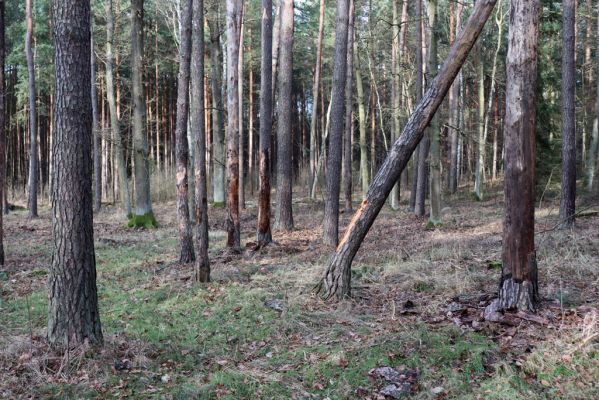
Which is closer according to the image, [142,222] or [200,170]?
[200,170]

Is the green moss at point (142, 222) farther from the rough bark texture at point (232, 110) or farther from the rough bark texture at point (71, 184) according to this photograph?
the rough bark texture at point (71, 184)

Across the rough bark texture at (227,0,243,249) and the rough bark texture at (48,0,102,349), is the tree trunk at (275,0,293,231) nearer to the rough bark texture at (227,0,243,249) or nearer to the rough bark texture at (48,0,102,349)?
the rough bark texture at (227,0,243,249)

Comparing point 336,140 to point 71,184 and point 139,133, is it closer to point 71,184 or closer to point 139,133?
point 71,184

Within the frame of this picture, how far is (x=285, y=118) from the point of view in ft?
45.7

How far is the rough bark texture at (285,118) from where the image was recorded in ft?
44.3

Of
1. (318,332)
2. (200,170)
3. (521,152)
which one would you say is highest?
(521,152)

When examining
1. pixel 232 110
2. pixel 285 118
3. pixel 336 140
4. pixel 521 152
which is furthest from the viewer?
pixel 285 118

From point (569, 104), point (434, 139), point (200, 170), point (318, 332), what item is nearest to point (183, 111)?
point (200, 170)

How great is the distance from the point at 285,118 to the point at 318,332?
8776 mm

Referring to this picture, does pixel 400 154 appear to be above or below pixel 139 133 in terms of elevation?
below

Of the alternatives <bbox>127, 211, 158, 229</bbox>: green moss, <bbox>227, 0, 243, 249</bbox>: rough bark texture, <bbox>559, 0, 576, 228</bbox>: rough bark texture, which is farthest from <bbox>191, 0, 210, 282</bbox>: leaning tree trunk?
<bbox>559, 0, 576, 228</bbox>: rough bark texture

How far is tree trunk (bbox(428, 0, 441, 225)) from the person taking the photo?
13875 millimetres

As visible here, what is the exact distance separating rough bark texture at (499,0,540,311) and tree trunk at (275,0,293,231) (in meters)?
8.44

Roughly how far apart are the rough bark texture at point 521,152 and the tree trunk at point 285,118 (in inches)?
332
